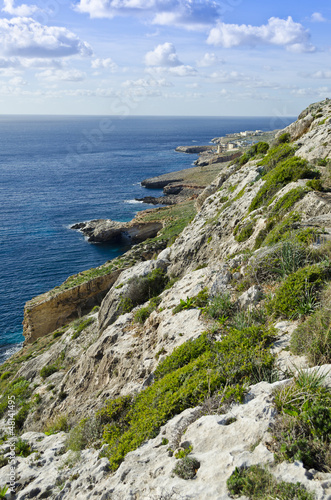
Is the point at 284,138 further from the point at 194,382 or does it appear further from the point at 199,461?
the point at 199,461

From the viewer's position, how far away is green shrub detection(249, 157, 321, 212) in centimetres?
1747

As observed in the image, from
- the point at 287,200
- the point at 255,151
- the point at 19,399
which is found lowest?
the point at 19,399

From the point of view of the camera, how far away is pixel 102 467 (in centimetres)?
775

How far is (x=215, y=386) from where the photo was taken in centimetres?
751

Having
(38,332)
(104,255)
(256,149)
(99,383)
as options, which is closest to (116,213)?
(104,255)

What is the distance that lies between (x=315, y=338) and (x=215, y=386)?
7.98 feet

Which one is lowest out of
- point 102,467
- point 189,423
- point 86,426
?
point 86,426

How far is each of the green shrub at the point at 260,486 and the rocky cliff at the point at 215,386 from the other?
2 cm

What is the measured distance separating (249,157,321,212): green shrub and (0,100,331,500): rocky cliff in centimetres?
8

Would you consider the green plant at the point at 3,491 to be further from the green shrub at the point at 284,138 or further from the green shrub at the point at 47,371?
the green shrub at the point at 284,138

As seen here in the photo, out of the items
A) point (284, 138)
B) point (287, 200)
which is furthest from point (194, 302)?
point (284, 138)

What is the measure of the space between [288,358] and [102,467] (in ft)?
16.4

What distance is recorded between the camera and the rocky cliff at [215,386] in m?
5.39

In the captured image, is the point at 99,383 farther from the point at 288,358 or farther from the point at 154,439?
the point at 288,358
